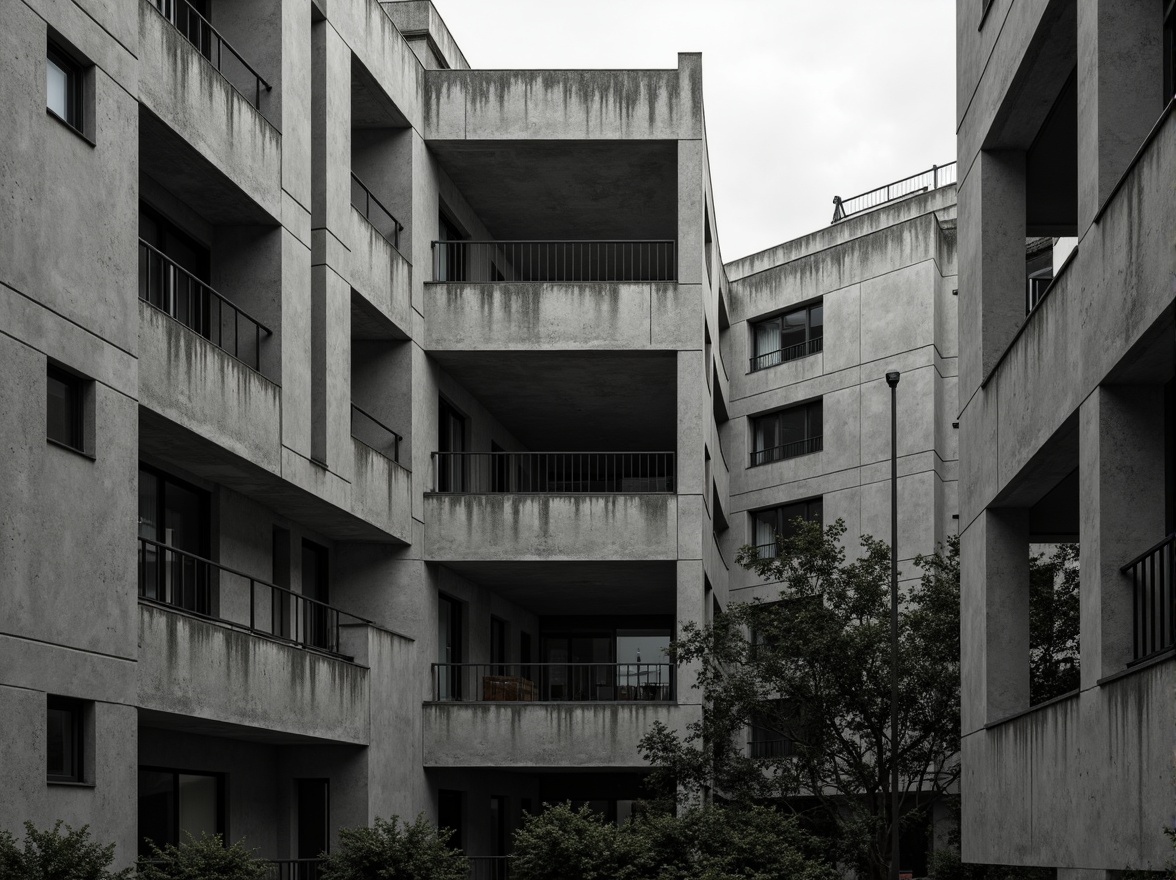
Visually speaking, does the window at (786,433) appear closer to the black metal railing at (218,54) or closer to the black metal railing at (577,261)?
the black metal railing at (577,261)

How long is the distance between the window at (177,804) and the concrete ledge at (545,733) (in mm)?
6231

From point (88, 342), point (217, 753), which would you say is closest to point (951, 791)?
point (217, 753)

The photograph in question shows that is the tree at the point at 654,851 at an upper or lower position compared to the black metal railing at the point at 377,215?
lower

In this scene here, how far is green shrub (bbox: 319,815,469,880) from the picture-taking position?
2236cm

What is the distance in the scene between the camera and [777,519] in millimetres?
46625

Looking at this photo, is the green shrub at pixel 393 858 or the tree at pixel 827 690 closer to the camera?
the green shrub at pixel 393 858

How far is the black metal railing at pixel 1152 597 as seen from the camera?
1269cm

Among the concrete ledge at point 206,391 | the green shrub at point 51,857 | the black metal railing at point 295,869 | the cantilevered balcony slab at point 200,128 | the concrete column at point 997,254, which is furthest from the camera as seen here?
the black metal railing at point 295,869

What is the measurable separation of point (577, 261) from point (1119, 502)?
1064 inches

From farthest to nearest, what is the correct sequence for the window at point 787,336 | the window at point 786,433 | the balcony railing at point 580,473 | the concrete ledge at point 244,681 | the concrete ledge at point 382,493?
the window at point 787,336 → the window at point 786,433 → the balcony railing at point 580,473 → the concrete ledge at point 382,493 → the concrete ledge at point 244,681

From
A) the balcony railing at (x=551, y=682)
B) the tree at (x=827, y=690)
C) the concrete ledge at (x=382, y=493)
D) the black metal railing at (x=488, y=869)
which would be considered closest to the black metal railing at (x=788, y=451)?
the balcony railing at (x=551, y=682)

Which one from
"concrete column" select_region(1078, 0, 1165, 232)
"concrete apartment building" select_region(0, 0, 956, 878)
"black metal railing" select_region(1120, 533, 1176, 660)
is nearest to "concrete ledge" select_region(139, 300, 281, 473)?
"concrete apartment building" select_region(0, 0, 956, 878)

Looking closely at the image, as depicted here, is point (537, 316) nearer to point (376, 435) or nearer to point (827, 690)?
point (376, 435)

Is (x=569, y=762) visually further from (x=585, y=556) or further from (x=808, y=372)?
(x=808, y=372)
